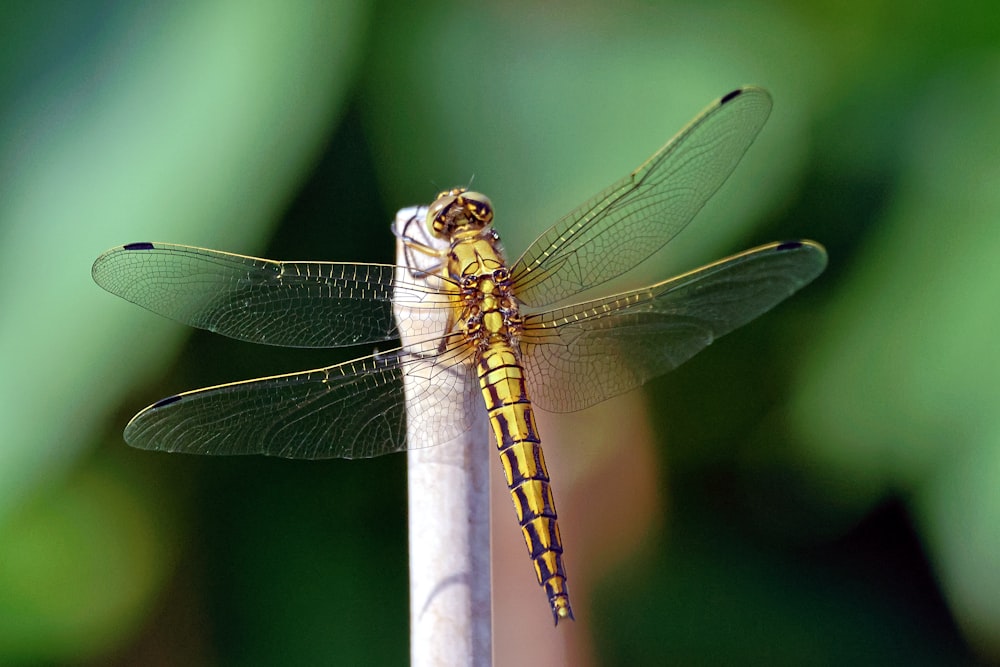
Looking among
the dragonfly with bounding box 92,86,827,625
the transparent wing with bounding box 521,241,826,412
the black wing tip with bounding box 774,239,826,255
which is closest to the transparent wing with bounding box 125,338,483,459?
the dragonfly with bounding box 92,86,827,625

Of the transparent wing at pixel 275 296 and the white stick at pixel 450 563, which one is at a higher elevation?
the transparent wing at pixel 275 296

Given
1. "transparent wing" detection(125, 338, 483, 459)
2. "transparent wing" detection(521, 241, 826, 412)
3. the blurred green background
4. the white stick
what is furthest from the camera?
the blurred green background

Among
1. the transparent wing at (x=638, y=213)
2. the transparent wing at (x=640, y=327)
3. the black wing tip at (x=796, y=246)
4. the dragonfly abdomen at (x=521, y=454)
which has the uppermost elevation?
the transparent wing at (x=638, y=213)

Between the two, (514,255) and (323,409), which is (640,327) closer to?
(323,409)

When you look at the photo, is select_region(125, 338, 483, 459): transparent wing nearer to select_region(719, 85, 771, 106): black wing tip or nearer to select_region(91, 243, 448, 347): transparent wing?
select_region(91, 243, 448, 347): transparent wing

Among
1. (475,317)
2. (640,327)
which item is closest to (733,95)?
(640,327)

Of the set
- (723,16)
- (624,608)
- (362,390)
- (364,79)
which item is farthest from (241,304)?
(723,16)

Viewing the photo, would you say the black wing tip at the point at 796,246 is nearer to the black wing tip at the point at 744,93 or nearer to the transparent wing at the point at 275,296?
the black wing tip at the point at 744,93

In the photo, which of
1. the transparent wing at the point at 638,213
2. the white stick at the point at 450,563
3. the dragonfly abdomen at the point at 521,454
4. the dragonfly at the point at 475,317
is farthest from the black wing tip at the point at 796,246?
the white stick at the point at 450,563
